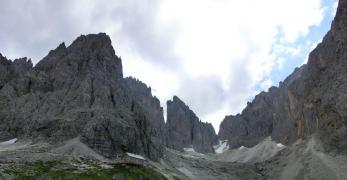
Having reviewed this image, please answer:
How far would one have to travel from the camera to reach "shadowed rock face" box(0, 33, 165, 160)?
142875 millimetres

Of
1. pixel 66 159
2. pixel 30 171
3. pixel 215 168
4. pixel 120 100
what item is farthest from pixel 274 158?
pixel 30 171

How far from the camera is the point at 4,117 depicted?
153500mm

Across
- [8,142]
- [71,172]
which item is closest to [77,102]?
[8,142]

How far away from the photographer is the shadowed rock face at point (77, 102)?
469 ft

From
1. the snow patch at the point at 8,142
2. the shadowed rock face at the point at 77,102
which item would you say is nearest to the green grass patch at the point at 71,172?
the shadowed rock face at the point at 77,102

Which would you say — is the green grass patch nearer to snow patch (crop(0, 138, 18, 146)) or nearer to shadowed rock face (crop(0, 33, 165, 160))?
shadowed rock face (crop(0, 33, 165, 160))

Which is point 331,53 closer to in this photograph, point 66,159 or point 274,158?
point 274,158

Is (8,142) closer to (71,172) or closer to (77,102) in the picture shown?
(77,102)

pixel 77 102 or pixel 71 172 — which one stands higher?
pixel 77 102

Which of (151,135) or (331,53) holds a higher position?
(331,53)

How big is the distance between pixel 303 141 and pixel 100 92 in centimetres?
8241

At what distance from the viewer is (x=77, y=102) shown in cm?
16012

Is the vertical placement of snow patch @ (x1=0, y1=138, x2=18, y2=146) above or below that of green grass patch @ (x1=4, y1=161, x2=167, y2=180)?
above

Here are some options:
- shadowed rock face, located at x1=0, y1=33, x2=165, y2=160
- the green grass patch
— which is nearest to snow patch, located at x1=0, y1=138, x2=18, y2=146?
shadowed rock face, located at x1=0, y1=33, x2=165, y2=160
